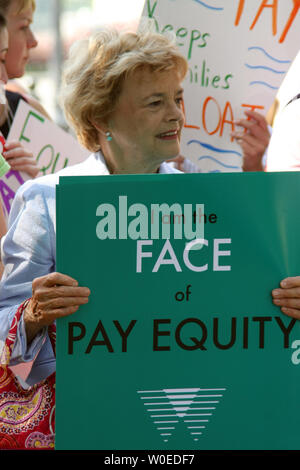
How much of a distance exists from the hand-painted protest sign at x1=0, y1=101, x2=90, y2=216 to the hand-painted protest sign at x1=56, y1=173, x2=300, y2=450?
1.19 m

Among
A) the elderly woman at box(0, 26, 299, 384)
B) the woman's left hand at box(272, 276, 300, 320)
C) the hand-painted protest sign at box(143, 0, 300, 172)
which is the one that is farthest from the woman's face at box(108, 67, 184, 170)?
the woman's left hand at box(272, 276, 300, 320)

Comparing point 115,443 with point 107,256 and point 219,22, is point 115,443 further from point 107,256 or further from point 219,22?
point 219,22

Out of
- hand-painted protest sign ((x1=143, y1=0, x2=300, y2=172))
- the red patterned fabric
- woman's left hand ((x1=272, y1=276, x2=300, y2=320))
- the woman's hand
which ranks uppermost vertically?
hand-painted protest sign ((x1=143, y1=0, x2=300, y2=172))

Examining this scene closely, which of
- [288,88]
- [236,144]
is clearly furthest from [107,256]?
[236,144]

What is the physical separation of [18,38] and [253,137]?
0.94 meters

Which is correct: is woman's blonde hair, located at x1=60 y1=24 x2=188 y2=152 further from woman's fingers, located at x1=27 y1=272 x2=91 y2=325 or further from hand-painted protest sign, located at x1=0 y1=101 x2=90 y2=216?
woman's fingers, located at x1=27 y1=272 x2=91 y2=325

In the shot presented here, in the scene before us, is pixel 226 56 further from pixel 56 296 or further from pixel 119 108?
pixel 56 296

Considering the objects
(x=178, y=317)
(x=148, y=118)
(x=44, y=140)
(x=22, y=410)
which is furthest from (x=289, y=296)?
(x=44, y=140)

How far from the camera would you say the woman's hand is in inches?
110

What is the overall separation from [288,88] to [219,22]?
0.47m

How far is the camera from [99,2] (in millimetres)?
12023

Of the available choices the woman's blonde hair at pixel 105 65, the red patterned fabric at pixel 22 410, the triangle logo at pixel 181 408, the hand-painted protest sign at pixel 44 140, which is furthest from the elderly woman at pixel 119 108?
the triangle logo at pixel 181 408

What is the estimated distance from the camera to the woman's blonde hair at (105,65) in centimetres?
228

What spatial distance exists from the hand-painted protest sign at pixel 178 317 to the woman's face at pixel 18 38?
1.32 m
